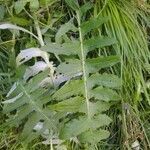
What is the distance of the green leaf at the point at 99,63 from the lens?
5.45ft

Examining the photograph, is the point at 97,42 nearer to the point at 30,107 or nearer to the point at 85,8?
the point at 85,8

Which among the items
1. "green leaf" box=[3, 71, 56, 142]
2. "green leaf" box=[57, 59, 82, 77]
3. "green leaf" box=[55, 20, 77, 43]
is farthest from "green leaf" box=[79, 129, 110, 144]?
"green leaf" box=[55, 20, 77, 43]

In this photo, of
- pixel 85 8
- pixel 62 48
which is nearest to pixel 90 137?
pixel 62 48

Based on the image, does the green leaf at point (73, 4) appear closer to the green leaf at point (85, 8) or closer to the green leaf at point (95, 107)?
the green leaf at point (85, 8)

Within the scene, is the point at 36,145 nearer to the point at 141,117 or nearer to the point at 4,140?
the point at 4,140

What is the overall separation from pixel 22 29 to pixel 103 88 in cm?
36

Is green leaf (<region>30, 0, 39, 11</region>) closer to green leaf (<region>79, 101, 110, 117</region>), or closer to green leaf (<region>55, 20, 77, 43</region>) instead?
green leaf (<region>55, 20, 77, 43</region>)

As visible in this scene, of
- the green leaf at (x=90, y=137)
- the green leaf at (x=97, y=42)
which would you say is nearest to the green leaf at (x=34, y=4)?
the green leaf at (x=97, y=42)

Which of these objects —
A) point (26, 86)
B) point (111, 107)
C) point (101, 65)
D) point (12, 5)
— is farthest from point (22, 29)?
point (111, 107)

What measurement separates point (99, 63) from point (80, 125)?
220 millimetres

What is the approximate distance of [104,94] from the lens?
1.66 meters

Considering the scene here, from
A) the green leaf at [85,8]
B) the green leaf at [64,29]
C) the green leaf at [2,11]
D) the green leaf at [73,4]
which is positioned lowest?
the green leaf at [64,29]

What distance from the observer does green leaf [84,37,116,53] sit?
66.2 inches

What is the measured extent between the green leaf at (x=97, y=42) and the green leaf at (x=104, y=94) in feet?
0.47
